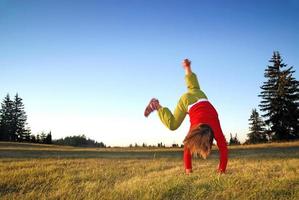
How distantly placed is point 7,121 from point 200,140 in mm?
66882

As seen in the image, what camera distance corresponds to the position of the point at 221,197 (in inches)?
214

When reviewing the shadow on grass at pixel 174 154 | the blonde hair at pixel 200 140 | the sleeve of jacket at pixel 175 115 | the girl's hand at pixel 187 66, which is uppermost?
the girl's hand at pixel 187 66

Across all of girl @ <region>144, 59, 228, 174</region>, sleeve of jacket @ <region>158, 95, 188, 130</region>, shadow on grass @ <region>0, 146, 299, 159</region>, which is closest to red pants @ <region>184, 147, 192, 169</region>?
girl @ <region>144, 59, 228, 174</region>

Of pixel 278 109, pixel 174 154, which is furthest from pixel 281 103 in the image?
pixel 174 154

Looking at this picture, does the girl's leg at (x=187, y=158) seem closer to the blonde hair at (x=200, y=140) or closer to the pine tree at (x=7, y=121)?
the blonde hair at (x=200, y=140)

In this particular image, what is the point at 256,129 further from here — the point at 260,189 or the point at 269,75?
the point at 260,189

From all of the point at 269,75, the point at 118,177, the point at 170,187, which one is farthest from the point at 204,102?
the point at 269,75

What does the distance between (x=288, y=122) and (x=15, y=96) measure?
55.3m

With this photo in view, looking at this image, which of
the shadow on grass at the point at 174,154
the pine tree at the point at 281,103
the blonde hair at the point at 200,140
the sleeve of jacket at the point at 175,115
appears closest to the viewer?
the blonde hair at the point at 200,140

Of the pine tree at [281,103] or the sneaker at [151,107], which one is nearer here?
the sneaker at [151,107]

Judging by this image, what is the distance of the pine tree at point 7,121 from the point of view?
6256 centimetres

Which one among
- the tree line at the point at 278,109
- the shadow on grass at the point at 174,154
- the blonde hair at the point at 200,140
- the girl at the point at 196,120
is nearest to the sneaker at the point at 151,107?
the girl at the point at 196,120

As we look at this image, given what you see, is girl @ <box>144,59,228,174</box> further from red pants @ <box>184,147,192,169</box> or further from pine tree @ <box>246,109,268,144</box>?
pine tree @ <box>246,109,268,144</box>

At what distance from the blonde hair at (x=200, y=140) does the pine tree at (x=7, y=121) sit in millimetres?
59371
